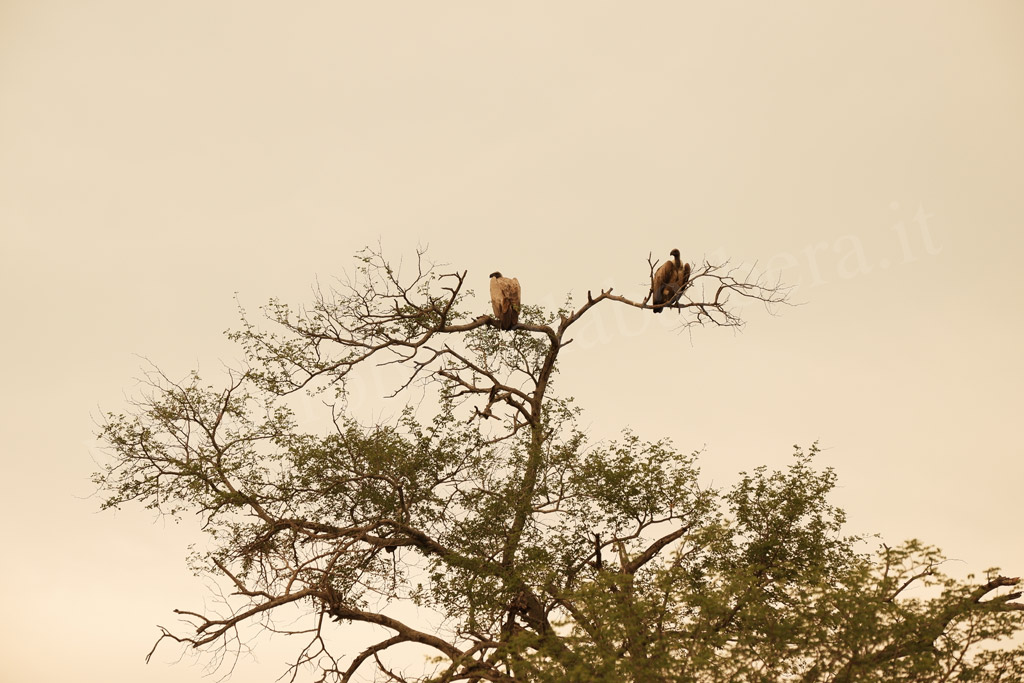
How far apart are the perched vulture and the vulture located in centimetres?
231

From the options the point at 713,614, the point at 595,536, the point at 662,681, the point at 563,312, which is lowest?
the point at 662,681

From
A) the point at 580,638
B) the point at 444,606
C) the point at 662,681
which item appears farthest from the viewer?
the point at 444,606

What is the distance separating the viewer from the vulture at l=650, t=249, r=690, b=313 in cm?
1582

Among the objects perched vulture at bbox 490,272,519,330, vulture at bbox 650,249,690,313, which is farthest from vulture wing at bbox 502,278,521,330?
vulture at bbox 650,249,690,313

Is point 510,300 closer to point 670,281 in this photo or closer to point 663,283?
point 663,283

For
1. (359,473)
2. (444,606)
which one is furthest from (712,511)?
(359,473)

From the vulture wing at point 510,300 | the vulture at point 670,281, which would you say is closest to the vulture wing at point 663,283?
the vulture at point 670,281

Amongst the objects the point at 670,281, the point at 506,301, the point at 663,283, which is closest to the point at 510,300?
the point at 506,301

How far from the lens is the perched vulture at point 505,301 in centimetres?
1566

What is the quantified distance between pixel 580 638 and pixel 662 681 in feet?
4.16

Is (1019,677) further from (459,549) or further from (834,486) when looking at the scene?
(459,549)

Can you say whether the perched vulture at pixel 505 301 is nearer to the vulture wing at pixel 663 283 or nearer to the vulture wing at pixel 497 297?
the vulture wing at pixel 497 297

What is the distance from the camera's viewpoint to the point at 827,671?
37.1ft

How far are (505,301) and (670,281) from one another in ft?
9.27
